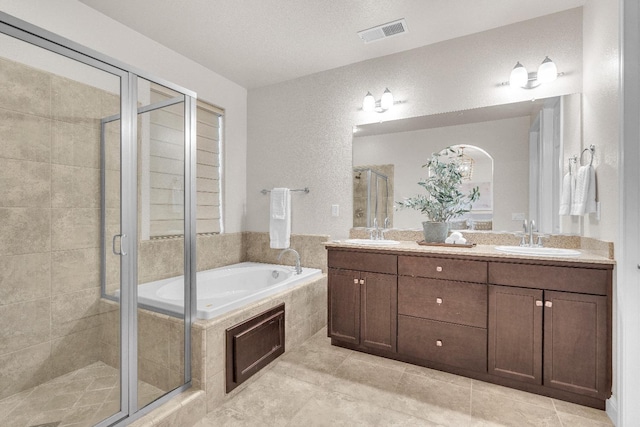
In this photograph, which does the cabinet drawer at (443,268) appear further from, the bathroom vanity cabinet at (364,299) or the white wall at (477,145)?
the white wall at (477,145)

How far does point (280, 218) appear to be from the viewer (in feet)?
11.0

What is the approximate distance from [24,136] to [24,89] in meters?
0.27

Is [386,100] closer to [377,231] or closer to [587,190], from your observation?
[377,231]

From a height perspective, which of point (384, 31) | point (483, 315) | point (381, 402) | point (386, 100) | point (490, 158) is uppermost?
point (384, 31)

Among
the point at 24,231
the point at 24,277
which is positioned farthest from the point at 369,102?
the point at 24,277

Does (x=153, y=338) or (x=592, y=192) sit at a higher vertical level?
(x=592, y=192)

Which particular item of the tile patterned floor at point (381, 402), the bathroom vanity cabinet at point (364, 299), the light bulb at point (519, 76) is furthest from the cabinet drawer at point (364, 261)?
the light bulb at point (519, 76)

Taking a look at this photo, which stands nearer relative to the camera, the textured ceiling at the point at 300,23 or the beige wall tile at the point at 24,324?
the beige wall tile at the point at 24,324

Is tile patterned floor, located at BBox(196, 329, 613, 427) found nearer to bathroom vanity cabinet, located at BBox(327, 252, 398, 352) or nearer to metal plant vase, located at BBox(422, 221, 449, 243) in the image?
bathroom vanity cabinet, located at BBox(327, 252, 398, 352)

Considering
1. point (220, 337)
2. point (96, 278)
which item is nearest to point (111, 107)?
point (96, 278)

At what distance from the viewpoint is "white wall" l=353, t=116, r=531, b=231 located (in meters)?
2.54

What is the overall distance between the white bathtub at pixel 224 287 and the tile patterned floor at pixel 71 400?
0.40 meters

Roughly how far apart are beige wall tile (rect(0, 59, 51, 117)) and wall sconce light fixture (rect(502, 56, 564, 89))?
2.94m

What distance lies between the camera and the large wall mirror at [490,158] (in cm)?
243
